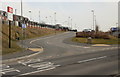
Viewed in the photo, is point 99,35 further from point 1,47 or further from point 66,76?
point 66,76

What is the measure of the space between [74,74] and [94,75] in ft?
4.59

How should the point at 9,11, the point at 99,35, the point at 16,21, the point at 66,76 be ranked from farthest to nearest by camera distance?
1. the point at 16,21
2. the point at 99,35
3. the point at 9,11
4. the point at 66,76

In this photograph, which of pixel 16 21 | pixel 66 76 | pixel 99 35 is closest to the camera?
pixel 66 76

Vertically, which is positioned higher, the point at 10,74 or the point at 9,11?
the point at 9,11

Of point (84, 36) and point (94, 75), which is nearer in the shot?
point (94, 75)

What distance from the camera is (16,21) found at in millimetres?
63375

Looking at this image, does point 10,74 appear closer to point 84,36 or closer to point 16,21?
point 84,36

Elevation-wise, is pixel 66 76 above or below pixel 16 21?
below

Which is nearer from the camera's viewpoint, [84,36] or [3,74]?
[3,74]

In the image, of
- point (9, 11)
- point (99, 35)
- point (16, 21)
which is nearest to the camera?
point (9, 11)

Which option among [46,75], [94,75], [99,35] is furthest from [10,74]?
[99,35]

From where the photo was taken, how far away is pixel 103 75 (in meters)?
12.0

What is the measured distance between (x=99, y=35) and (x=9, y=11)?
109 ft

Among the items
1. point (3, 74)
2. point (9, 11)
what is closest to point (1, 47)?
point (9, 11)
